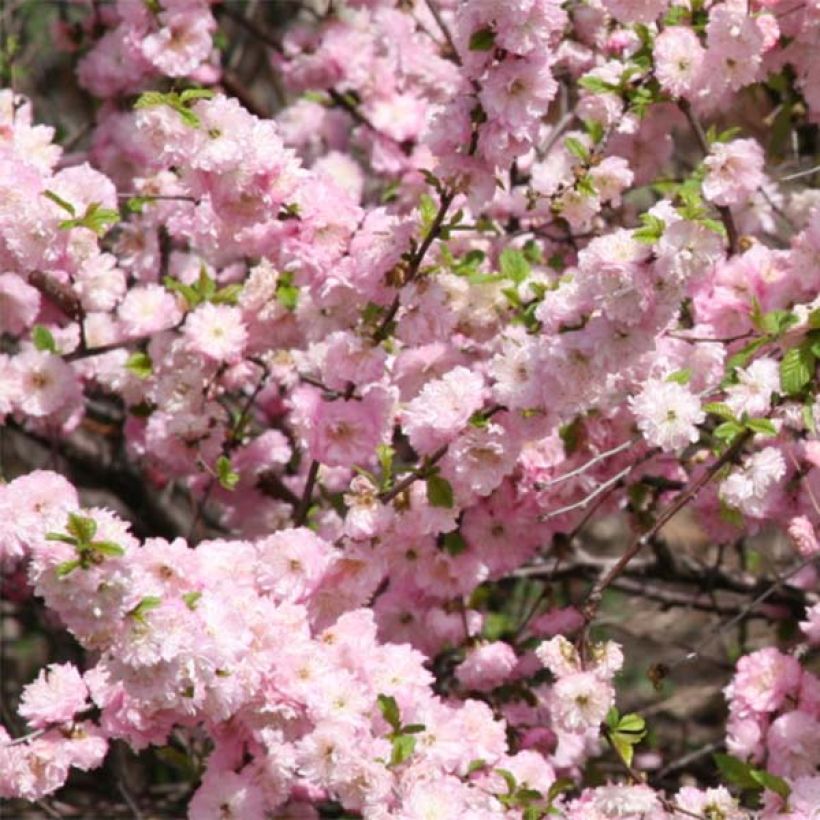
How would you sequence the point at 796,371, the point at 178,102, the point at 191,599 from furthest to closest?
the point at 178,102, the point at 796,371, the point at 191,599

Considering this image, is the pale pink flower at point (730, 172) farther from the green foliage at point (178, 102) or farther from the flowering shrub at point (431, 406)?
the green foliage at point (178, 102)

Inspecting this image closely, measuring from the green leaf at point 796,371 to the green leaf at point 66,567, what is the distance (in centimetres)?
113

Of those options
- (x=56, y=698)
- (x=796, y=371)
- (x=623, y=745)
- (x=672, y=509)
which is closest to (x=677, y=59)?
(x=796, y=371)

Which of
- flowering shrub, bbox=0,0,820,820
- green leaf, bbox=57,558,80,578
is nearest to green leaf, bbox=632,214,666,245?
flowering shrub, bbox=0,0,820,820

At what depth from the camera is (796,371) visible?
2.59 metres

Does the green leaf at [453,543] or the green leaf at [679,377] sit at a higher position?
the green leaf at [679,377]

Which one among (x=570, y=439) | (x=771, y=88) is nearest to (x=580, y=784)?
(x=570, y=439)

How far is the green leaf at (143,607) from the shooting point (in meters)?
2.31

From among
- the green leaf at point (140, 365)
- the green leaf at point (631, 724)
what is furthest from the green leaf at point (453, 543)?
the green leaf at point (140, 365)

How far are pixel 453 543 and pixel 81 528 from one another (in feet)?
3.26

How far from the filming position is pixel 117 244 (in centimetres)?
371

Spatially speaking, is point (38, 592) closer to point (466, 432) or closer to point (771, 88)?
point (466, 432)

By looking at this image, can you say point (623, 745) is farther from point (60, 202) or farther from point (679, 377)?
point (60, 202)

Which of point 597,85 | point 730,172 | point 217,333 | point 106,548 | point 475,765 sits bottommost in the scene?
point 475,765
